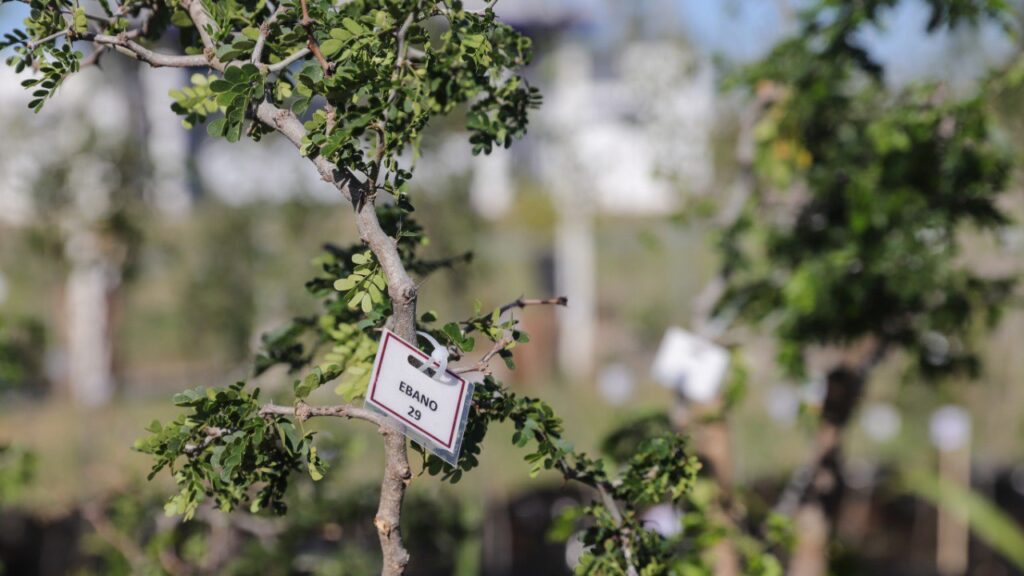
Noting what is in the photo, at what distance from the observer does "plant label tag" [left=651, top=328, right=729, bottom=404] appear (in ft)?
11.1

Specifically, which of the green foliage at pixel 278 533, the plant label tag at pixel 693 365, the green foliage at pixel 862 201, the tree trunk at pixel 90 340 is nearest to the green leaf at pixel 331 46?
the green foliage at pixel 278 533

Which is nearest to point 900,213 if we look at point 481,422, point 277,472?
point 481,422

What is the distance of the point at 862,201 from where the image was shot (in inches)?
129

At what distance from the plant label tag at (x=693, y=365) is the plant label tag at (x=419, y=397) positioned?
204 centimetres

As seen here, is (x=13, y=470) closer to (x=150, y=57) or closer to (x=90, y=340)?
(x=150, y=57)

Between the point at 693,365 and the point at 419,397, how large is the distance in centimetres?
211

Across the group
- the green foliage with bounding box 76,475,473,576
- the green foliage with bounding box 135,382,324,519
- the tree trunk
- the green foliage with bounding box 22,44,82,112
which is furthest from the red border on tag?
the tree trunk

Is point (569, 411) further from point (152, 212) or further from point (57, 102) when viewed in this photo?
point (57, 102)

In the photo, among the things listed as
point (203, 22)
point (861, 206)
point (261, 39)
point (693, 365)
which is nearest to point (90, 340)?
point (693, 365)

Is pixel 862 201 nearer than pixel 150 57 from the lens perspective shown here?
No

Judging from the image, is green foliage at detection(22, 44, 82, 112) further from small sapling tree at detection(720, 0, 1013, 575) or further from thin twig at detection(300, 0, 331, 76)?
small sapling tree at detection(720, 0, 1013, 575)

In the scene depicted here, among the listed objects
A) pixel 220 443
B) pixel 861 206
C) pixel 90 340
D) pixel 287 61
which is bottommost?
pixel 220 443

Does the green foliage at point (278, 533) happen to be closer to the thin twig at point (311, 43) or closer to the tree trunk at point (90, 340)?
the thin twig at point (311, 43)

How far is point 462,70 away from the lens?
73.3 inches
